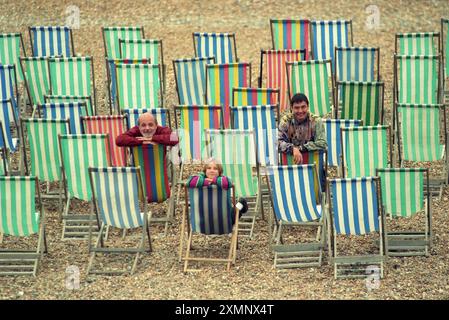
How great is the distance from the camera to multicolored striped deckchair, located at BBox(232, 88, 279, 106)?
1254 centimetres

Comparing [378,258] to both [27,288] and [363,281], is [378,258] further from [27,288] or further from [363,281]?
[27,288]

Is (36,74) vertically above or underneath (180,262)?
above

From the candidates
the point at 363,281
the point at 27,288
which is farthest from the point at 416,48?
the point at 27,288

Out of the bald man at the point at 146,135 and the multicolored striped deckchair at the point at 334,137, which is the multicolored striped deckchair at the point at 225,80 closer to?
the multicolored striped deckchair at the point at 334,137

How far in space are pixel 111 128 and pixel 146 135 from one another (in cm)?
62

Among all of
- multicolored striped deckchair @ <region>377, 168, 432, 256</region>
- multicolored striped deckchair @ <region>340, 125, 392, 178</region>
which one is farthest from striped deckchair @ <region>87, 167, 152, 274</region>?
multicolored striped deckchair @ <region>377, 168, 432, 256</region>

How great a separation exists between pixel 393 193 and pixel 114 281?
91.9 inches

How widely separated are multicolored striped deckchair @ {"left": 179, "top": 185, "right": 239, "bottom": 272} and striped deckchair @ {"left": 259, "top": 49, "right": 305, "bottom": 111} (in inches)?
123

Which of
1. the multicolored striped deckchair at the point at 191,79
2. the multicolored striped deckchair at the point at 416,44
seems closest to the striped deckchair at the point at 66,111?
the multicolored striped deckchair at the point at 191,79

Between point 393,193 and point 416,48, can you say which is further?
point 416,48

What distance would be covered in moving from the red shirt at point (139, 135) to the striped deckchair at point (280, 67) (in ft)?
8.12

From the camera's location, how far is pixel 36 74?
13.9 m

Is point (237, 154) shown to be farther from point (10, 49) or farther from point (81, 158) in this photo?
point (10, 49)

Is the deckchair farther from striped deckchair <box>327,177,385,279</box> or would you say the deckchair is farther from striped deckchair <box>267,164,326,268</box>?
striped deckchair <box>327,177,385,279</box>
